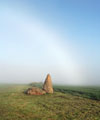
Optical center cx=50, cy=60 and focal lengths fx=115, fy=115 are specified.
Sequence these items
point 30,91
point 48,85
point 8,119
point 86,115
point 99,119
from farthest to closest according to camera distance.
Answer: point 48,85, point 30,91, point 86,115, point 99,119, point 8,119

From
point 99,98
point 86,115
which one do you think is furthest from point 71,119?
point 99,98

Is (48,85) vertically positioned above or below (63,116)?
above

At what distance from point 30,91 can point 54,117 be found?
1802cm

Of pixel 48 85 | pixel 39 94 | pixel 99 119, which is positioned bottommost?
pixel 99 119

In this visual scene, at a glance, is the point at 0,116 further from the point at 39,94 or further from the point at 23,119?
the point at 39,94

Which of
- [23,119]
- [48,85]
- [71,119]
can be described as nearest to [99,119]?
[71,119]

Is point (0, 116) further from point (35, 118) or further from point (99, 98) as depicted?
point (99, 98)

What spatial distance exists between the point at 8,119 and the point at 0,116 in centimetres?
162

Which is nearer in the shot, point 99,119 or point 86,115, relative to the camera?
point 99,119

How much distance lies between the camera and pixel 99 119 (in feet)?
45.9

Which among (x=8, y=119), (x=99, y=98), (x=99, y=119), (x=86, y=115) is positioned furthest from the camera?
(x=99, y=98)

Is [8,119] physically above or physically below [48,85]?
below

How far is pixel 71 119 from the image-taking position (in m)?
13.8

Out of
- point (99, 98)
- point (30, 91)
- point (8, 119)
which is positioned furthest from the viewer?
point (30, 91)
